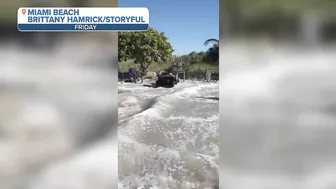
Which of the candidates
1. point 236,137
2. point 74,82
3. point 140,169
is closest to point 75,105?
point 74,82

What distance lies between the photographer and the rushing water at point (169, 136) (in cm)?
381

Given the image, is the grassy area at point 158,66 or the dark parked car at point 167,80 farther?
the dark parked car at point 167,80

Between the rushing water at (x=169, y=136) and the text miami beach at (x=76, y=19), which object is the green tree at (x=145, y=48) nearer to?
the text miami beach at (x=76, y=19)

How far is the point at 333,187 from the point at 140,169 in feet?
6.05

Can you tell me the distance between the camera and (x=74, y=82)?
373 centimetres

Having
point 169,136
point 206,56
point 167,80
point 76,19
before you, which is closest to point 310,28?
point 206,56

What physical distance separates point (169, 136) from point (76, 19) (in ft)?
4.66

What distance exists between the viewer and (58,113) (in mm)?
3742

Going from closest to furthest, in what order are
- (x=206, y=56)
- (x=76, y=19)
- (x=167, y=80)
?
1. (x=76, y=19)
2. (x=206, y=56)
3. (x=167, y=80)

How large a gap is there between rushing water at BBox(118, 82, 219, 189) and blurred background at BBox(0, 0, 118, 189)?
0.56 feet

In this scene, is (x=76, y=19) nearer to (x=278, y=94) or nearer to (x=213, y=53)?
(x=213, y=53)

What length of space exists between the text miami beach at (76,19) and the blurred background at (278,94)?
881mm

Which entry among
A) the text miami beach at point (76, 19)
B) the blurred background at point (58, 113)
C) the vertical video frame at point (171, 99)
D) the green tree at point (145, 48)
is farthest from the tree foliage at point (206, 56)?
the blurred background at point (58, 113)

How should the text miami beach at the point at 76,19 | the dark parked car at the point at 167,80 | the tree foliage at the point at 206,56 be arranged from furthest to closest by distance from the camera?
the dark parked car at the point at 167,80
the tree foliage at the point at 206,56
the text miami beach at the point at 76,19
